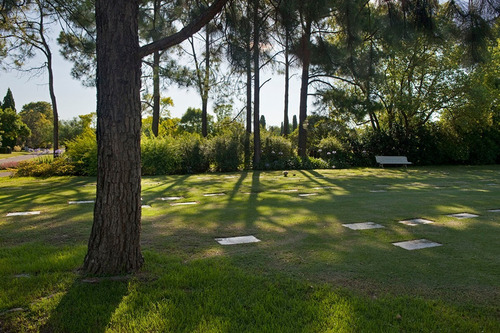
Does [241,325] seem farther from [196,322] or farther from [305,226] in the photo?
[305,226]

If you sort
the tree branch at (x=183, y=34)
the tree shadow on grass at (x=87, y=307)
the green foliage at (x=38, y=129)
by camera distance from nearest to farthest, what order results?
the tree shadow on grass at (x=87, y=307), the tree branch at (x=183, y=34), the green foliage at (x=38, y=129)

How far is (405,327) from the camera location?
1821mm

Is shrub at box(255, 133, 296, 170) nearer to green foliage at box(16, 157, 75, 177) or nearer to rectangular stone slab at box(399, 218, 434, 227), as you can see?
green foliage at box(16, 157, 75, 177)

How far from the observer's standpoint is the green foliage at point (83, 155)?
440 inches

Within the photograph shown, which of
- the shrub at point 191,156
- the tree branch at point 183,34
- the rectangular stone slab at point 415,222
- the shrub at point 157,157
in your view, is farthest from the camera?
the shrub at point 191,156

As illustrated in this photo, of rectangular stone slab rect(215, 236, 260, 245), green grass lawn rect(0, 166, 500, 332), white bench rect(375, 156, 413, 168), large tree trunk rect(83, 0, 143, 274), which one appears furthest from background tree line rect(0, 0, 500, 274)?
white bench rect(375, 156, 413, 168)

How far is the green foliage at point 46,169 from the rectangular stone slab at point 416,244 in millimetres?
10909

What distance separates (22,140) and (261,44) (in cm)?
4941

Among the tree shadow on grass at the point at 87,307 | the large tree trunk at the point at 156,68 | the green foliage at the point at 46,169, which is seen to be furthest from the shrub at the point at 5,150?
the tree shadow on grass at the point at 87,307

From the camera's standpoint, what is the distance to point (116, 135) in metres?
2.41

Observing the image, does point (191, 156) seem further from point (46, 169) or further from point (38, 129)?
point (38, 129)

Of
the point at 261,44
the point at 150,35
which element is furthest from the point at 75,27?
the point at 261,44

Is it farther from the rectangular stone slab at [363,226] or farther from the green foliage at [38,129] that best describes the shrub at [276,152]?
the green foliage at [38,129]

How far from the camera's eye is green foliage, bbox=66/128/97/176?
11172 millimetres
